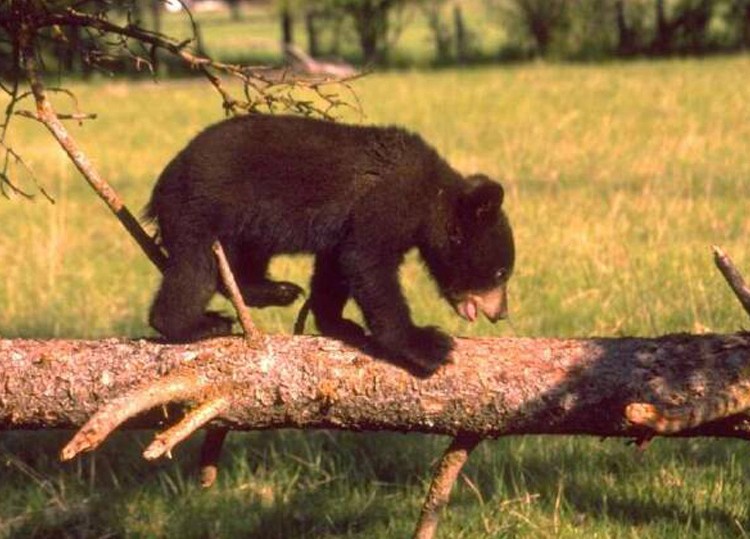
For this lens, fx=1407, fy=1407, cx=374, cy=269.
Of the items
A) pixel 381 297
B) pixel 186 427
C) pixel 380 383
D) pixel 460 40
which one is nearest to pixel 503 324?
pixel 381 297

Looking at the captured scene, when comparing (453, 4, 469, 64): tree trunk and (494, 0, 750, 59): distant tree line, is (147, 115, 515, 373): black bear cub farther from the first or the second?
(453, 4, 469, 64): tree trunk

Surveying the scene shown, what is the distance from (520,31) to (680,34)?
4.52m

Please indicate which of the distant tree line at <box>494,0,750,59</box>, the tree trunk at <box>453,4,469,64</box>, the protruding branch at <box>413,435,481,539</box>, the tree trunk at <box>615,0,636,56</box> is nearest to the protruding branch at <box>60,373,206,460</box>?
the protruding branch at <box>413,435,481,539</box>

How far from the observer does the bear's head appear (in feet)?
17.6

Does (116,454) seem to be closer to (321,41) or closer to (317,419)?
(317,419)

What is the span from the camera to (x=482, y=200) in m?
5.32

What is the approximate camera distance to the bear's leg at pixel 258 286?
18.1ft

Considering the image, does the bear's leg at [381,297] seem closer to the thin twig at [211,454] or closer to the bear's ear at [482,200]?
the bear's ear at [482,200]

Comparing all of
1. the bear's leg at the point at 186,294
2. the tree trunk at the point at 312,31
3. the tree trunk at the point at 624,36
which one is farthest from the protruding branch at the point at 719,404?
the tree trunk at the point at 312,31

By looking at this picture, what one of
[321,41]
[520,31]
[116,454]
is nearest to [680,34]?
[520,31]

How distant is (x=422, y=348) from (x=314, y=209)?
0.87 m

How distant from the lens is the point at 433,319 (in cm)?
780

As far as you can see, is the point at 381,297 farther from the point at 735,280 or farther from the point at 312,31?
the point at 312,31

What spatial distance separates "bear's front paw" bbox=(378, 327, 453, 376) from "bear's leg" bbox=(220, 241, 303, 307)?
34.1 inches
